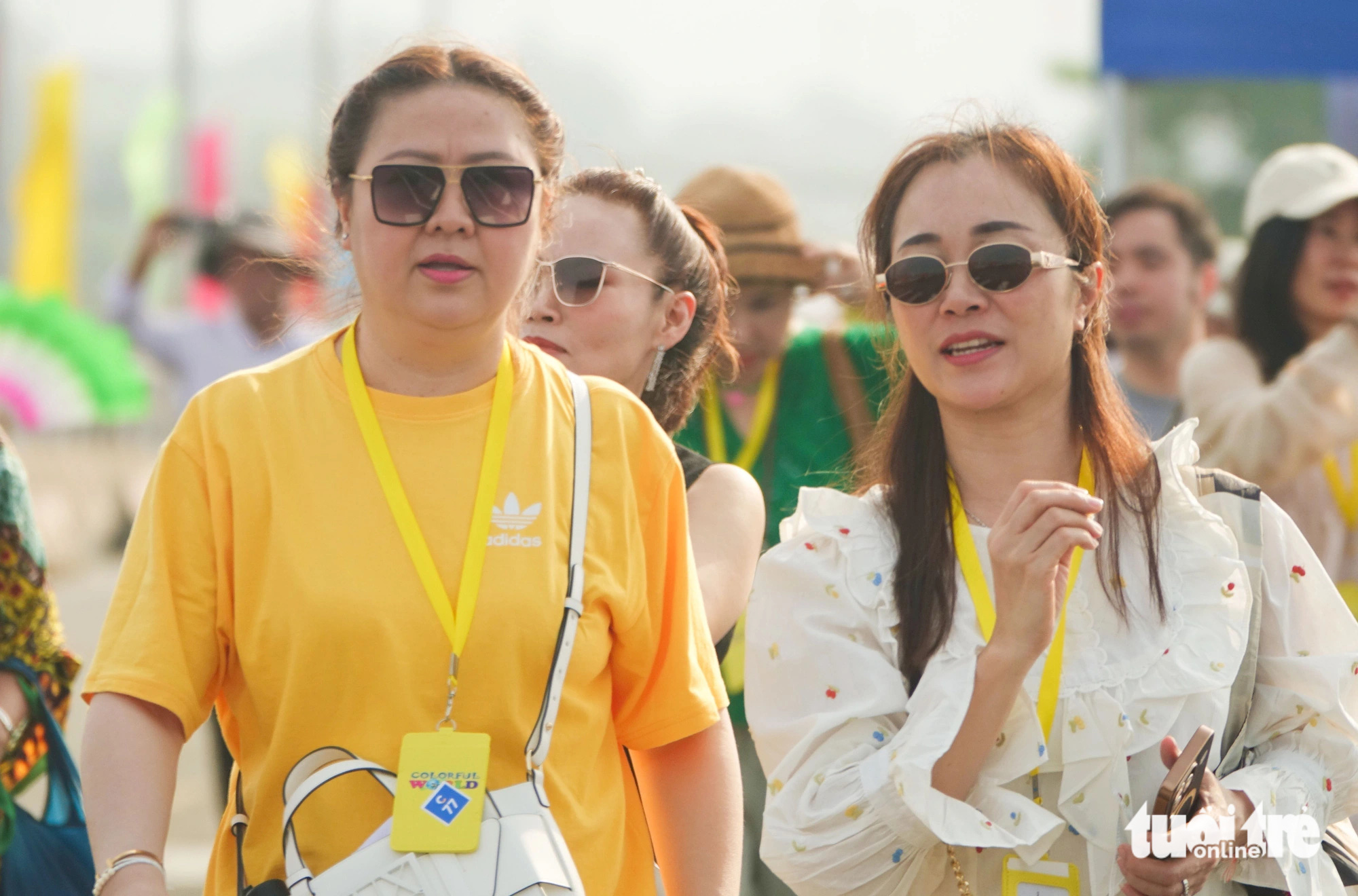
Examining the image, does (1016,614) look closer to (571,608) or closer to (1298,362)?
(571,608)

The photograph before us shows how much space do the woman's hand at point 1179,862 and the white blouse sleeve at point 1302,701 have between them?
0.06m

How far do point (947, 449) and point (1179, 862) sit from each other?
0.79 meters

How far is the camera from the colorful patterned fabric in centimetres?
303

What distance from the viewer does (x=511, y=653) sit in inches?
76.7

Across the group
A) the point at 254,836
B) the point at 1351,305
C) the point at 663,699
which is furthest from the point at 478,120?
the point at 1351,305

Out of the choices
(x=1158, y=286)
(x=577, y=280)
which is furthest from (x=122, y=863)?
(x=1158, y=286)

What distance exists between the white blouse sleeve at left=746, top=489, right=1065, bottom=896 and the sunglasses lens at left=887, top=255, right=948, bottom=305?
15.2 inches

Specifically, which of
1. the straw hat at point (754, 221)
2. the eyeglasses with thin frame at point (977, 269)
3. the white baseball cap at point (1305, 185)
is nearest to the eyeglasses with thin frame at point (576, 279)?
the eyeglasses with thin frame at point (977, 269)

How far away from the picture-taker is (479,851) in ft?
6.14

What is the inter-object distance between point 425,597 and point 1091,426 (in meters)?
1.22

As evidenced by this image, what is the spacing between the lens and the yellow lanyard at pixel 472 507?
1937 millimetres

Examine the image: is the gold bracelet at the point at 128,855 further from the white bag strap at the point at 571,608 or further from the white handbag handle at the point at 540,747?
the white bag strap at the point at 571,608

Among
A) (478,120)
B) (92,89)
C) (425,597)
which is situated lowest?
(425,597)

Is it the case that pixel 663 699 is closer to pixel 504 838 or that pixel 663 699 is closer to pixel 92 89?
pixel 504 838
